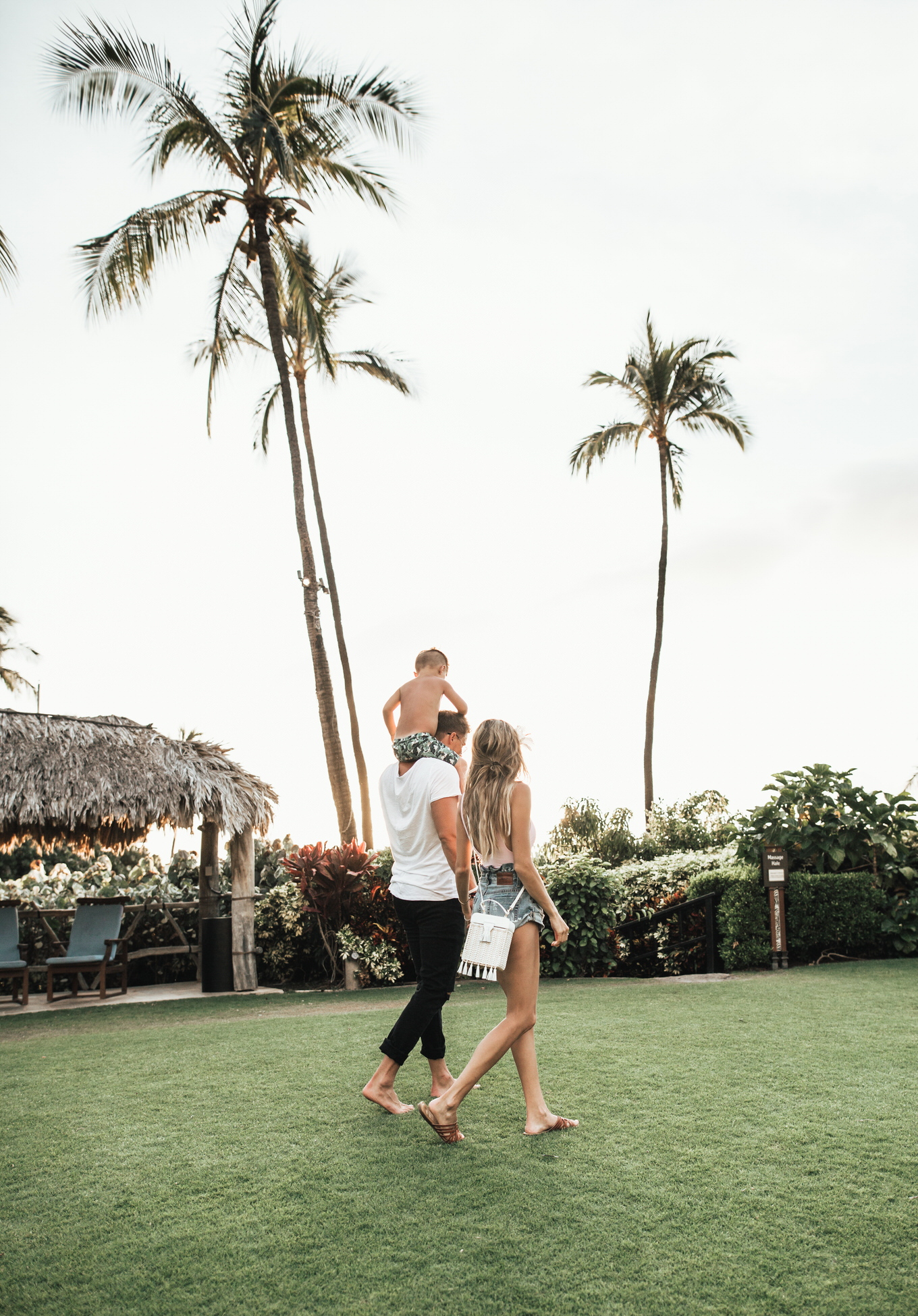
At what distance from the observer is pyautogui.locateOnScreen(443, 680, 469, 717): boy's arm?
5047 millimetres

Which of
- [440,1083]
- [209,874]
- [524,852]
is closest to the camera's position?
[524,852]

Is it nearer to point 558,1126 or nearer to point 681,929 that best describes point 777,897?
point 681,929

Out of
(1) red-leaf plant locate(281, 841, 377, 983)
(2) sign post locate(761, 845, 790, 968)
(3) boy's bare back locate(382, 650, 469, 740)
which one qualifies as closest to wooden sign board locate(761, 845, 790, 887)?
(2) sign post locate(761, 845, 790, 968)

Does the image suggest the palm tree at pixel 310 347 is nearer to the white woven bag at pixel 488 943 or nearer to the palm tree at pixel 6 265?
the palm tree at pixel 6 265

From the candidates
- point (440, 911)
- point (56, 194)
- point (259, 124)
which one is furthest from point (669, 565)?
point (440, 911)

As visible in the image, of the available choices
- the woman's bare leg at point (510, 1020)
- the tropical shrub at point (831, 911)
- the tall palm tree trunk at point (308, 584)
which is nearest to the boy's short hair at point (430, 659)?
the woman's bare leg at point (510, 1020)

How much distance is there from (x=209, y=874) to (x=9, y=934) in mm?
2421

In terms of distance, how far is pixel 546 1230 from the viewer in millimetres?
2805

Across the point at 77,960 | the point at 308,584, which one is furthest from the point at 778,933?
the point at 308,584

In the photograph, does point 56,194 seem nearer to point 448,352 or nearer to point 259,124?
point 259,124

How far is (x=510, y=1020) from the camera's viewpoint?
365cm

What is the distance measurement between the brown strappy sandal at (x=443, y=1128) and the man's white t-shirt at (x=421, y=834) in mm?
840

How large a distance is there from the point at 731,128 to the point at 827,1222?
33.1 feet

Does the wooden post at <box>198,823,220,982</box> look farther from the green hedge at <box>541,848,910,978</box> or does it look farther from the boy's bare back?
the boy's bare back
